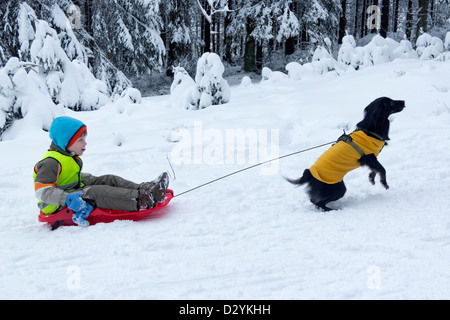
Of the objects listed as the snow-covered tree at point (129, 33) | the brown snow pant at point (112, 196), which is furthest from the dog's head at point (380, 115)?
the snow-covered tree at point (129, 33)

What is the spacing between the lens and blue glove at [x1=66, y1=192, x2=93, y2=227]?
10.0 ft

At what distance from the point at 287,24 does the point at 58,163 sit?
13085mm

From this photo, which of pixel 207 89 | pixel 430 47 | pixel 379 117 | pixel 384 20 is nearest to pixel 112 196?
pixel 379 117

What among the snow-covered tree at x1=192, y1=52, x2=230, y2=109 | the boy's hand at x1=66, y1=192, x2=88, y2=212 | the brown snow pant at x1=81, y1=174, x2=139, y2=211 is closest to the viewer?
the boy's hand at x1=66, y1=192, x2=88, y2=212

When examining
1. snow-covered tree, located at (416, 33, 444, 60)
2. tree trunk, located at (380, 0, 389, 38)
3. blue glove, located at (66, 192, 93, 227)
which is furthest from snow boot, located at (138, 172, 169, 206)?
tree trunk, located at (380, 0, 389, 38)

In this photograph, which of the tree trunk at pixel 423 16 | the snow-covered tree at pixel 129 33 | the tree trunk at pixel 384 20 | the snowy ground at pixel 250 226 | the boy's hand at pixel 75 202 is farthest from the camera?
the tree trunk at pixel 384 20

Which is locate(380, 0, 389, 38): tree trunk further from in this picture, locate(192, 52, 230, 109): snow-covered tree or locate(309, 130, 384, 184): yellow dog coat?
locate(309, 130, 384, 184): yellow dog coat

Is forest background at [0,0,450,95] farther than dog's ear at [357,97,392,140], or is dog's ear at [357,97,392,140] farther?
forest background at [0,0,450,95]

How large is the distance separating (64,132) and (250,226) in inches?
71.2

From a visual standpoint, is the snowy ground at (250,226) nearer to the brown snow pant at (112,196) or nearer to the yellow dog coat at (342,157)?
the brown snow pant at (112,196)

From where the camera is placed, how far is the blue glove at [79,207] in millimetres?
3051

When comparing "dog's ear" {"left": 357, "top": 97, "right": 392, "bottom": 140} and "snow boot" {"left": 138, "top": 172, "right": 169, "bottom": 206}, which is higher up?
"dog's ear" {"left": 357, "top": 97, "right": 392, "bottom": 140}

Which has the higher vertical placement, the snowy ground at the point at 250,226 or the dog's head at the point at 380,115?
the dog's head at the point at 380,115

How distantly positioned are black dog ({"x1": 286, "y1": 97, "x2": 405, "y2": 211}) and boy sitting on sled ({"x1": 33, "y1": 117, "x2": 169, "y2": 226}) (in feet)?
4.71
